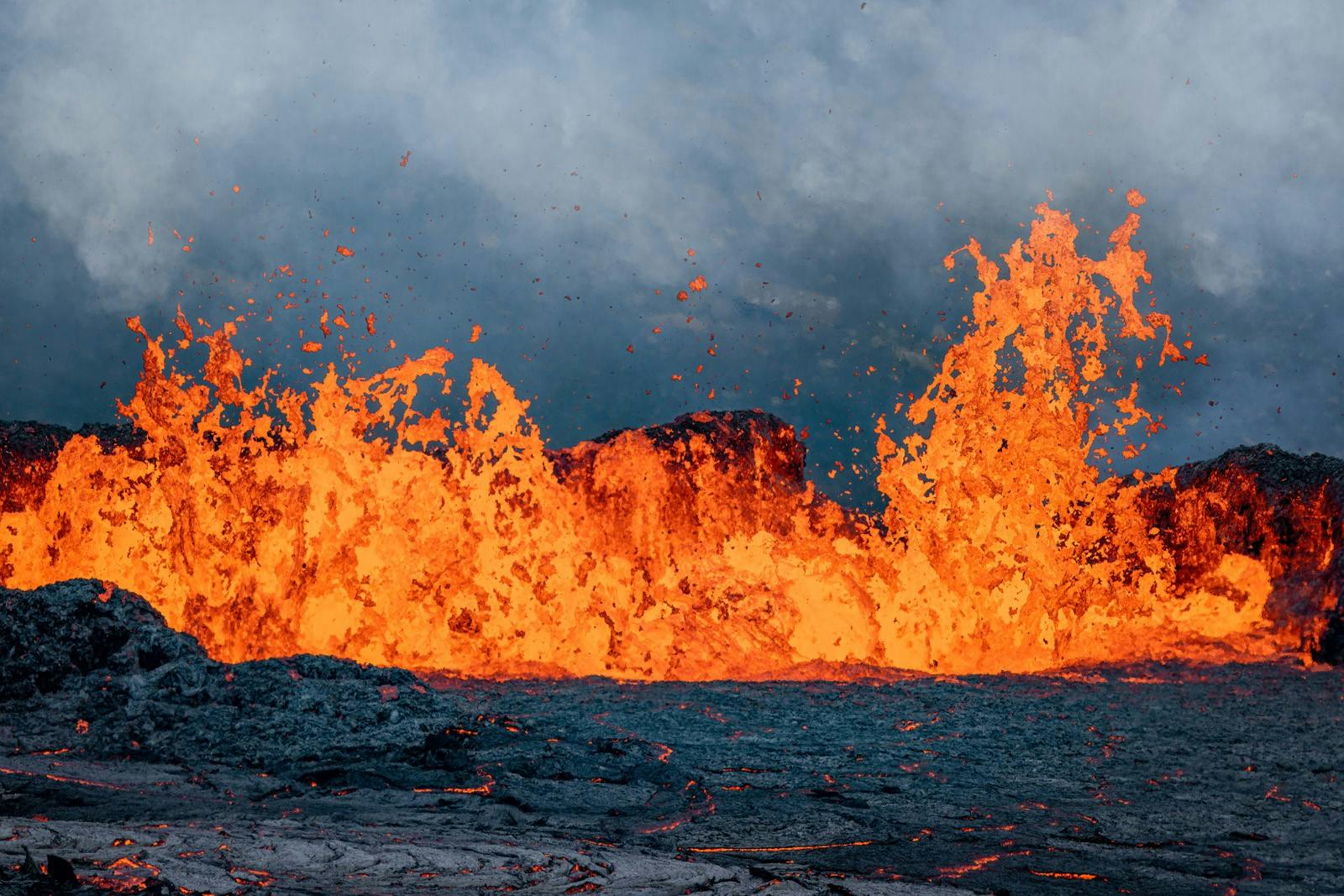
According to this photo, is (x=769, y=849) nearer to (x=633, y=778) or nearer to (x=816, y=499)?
(x=633, y=778)

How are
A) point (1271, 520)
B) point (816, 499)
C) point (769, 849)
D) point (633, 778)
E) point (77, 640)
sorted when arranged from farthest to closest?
point (816, 499) < point (1271, 520) < point (77, 640) < point (633, 778) < point (769, 849)

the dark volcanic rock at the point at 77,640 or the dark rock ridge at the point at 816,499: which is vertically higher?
the dark rock ridge at the point at 816,499

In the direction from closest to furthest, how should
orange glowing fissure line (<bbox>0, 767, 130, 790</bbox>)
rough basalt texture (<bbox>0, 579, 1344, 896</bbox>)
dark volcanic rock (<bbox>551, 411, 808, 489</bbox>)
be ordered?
1. rough basalt texture (<bbox>0, 579, 1344, 896</bbox>)
2. orange glowing fissure line (<bbox>0, 767, 130, 790</bbox>)
3. dark volcanic rock (<bbox>551, 411, 808, 489</bbox>)

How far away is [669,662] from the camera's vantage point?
39.3ft

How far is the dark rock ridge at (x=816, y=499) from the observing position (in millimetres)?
12031

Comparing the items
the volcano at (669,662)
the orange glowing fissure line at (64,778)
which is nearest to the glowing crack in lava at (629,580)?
the volcano at (669,662)

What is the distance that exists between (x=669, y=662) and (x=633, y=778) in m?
6.06

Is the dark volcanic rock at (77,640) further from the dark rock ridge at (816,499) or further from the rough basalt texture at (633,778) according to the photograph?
the dark rock ridge at (816,499)

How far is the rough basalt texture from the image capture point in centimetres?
413

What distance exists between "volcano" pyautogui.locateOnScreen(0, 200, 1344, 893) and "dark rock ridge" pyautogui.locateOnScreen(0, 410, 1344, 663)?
0.07m

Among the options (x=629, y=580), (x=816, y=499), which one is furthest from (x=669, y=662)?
(x=816, y=499)

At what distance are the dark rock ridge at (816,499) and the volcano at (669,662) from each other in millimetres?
67

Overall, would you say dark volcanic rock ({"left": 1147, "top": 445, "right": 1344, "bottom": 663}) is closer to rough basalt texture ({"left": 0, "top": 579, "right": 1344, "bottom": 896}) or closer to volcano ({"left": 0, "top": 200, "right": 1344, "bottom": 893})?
volcano ({"left": 0, "top": 200, "right": 1344, "bottom": 893})

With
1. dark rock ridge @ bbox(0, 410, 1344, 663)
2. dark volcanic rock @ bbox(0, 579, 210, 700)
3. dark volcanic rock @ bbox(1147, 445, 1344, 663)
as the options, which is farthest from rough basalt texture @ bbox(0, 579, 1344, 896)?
dark rock ridge @ bbox(0, 410, 1344, 663)
